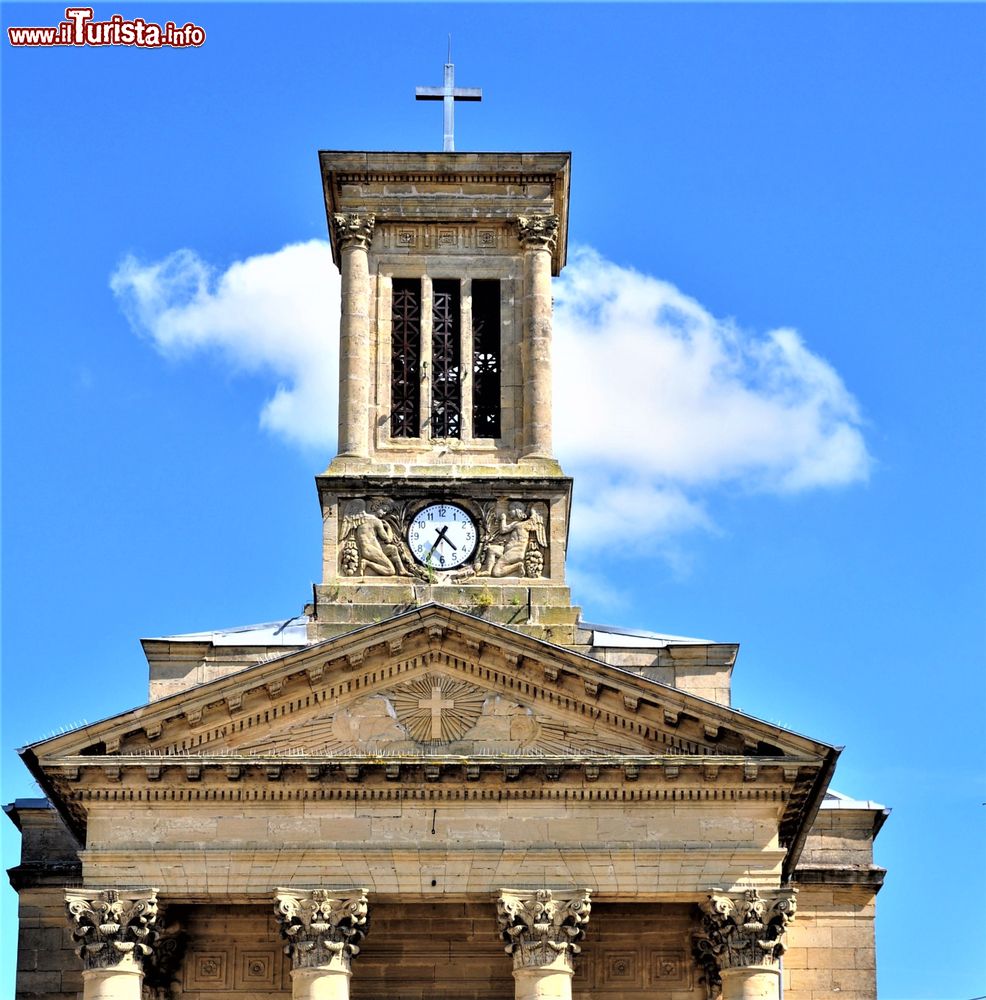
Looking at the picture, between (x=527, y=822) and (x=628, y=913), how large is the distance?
377 centimetres

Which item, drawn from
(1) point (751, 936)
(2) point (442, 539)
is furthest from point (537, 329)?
(1) point (751, 936)

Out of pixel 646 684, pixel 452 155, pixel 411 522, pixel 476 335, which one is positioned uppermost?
pixel 452 155

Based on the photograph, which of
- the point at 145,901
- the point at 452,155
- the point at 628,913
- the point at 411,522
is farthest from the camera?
the point at 452,155

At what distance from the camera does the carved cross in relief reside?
151 ft

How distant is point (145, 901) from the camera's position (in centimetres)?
4444

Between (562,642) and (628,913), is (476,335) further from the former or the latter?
(628,913)

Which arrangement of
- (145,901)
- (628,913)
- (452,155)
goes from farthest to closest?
(452,155) → (628,913) → (145,901)

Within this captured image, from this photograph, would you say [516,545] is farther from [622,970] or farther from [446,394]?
[622,970]

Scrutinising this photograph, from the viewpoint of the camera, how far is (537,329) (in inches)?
2121

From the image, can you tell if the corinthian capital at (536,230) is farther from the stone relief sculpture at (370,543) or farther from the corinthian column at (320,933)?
the corinthian column at (320,933)

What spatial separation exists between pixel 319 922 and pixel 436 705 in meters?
4.33

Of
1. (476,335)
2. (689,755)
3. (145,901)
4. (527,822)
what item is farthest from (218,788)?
(476,335)

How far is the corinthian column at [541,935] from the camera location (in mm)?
44344

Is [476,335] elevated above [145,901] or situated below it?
above
